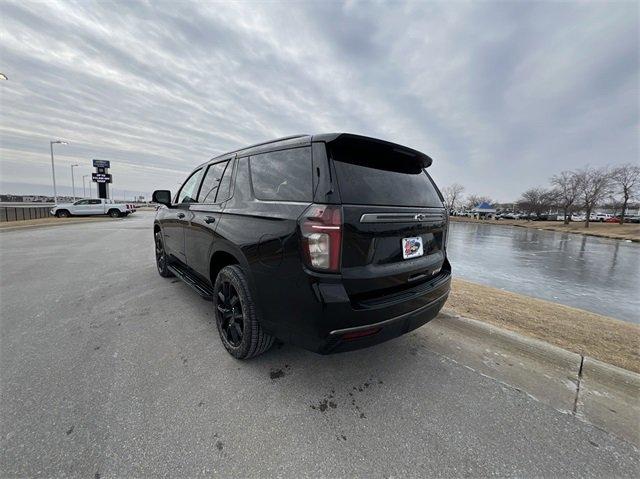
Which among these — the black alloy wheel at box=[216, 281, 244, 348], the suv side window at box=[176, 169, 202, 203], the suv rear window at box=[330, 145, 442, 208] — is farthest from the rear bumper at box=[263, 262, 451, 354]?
the suv side window at box=[176, 169, 202, 203]

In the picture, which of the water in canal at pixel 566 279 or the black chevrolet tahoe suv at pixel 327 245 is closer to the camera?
the black chevrolet tahoe suv at pixel 327 245

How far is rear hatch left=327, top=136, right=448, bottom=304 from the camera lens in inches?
74.8

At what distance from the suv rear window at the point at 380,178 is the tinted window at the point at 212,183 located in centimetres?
152

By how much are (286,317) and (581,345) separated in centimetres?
329

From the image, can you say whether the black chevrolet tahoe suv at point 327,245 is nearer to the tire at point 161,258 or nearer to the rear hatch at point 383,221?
the rear hatch at point 383,221

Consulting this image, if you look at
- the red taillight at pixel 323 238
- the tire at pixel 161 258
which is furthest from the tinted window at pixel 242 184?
the tire at pixel 161 258

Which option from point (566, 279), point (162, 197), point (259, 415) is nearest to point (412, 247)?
point (259, 415)

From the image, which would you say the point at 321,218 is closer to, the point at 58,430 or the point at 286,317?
the point at 286,317

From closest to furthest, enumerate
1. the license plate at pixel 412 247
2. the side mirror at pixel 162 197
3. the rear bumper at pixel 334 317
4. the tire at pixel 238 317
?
the rear bumper at pixel 334 317, the license plate at pixel 412 247, the tire at pixel 238 317, the side mirror at pixel 162 197

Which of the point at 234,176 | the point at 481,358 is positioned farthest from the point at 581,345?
the point at 234,176

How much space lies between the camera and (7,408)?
1.91 metres

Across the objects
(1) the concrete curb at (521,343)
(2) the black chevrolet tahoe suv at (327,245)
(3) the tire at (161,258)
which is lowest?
(1) the concrete curb at (521,343)

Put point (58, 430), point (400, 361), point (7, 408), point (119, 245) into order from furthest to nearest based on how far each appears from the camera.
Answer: point (119, 245) < point (400, 361) < point (7, 408) < point (58, 430)

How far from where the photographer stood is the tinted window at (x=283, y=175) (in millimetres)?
2078
